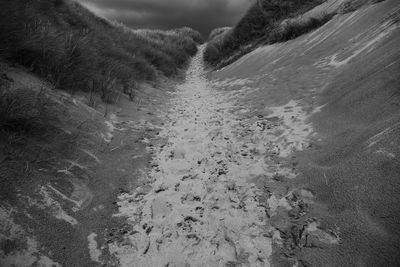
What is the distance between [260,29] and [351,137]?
983 centimetres

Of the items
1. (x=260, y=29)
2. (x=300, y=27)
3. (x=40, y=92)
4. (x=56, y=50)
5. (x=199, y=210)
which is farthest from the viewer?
(x=260, y=29)

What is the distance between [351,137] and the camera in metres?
2.83

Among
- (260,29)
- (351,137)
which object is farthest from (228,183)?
(260,29)

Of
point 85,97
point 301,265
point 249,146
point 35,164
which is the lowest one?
point 301,265

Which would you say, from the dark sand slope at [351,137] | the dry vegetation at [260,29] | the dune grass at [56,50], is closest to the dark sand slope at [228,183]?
the dark sand slope at [351,137]

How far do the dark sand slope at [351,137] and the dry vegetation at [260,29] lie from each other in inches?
114

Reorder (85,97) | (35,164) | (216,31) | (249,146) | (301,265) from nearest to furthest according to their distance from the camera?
(301,265)
(35,164)
(249,146)
(85,97)
(216,31)

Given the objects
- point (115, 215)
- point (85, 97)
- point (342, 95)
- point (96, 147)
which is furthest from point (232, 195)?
point (85, 97)

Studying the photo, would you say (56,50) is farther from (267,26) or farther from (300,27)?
(267,26)

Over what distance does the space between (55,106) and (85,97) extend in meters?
1.08

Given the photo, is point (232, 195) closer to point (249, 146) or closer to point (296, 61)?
point (249, 146)

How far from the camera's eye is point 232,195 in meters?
2.76

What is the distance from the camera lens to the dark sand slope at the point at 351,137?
6.21ft

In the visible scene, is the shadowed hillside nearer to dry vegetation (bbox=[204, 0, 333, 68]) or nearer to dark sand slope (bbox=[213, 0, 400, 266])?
dry vegetation (bbox=[204, 0, 333, 68])
